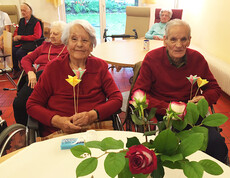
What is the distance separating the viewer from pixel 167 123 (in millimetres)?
600

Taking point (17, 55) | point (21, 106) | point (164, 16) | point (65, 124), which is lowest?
point (17, 55)

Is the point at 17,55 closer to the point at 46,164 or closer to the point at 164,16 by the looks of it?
the point at 164,16

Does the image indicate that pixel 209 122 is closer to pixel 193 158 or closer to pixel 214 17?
pixel 193 158

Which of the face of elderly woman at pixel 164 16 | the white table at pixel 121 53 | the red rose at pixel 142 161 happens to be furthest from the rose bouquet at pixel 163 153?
the face of elderly woman at pixel 164 16

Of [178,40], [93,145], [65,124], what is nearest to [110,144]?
[93,145]

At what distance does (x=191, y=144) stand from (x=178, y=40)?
46.9 inches

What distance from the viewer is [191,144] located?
0.52 metres

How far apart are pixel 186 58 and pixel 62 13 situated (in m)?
4.75

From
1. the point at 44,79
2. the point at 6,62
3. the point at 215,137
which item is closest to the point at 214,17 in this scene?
the point at 215,137

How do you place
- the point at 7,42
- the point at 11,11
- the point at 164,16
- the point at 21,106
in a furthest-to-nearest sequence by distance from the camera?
the point at 11,11
the point at 164,16
the point at 7,42
the point at 21,106

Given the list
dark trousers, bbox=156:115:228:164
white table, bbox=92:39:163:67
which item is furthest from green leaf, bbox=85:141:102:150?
white table, bbox=92:39:163:67

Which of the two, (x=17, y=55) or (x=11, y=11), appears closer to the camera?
(x=17, y=55)

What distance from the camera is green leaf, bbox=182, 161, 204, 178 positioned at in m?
0.49

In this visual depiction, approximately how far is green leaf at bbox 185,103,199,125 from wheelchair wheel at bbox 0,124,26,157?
38.1 inches
